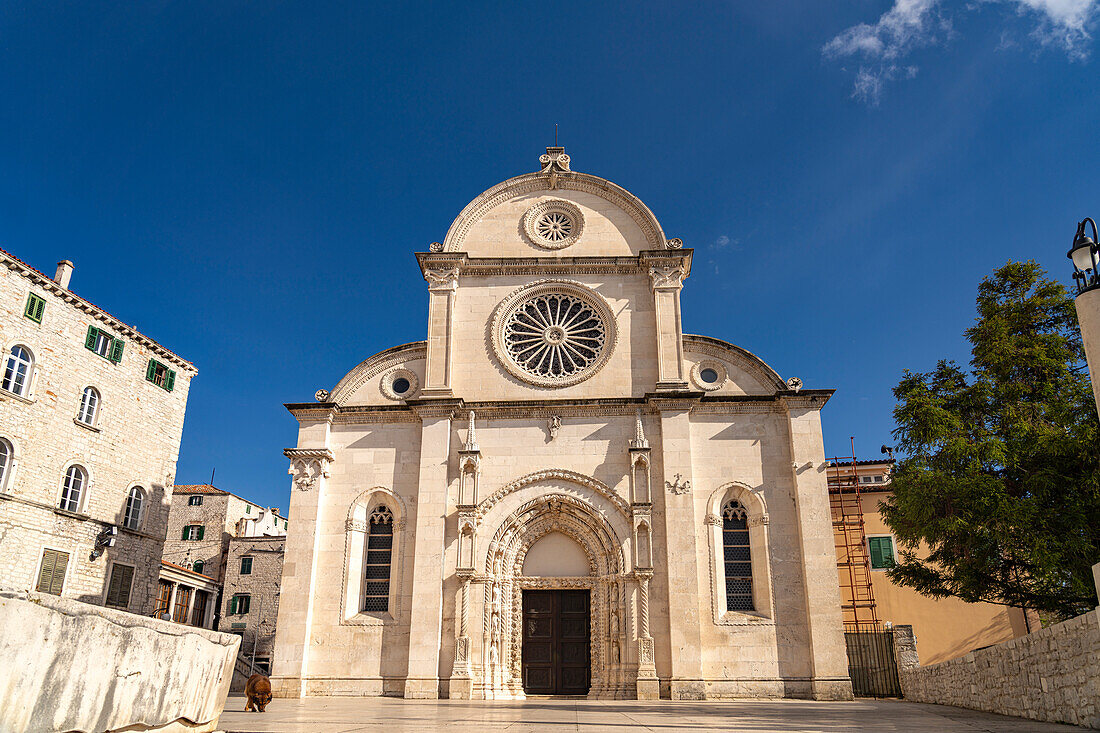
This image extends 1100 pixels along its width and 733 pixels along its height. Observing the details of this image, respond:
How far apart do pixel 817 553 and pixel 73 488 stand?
74.0ft

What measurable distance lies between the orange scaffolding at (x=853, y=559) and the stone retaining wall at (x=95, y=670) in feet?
71.8

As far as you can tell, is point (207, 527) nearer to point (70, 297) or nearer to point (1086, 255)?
point (70, 297)

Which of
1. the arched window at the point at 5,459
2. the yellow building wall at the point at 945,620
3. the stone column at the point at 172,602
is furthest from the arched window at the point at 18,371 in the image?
the yellow building wall at the point at 945,620

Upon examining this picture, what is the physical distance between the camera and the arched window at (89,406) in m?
24.3

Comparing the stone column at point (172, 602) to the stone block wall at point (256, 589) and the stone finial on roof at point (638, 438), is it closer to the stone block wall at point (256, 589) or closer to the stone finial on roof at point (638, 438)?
the stone block wall at point (256, 589)

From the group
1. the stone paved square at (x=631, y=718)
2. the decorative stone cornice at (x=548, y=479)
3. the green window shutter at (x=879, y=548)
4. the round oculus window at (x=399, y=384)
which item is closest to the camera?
the stone paved square at (x=631, y=718)

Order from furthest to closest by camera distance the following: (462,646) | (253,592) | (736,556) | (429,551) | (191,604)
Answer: (253,592) → (191,604) → (736,556) → (429,551) → (462,646)

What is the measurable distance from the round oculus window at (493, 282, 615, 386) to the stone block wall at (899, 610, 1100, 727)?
12.1 m

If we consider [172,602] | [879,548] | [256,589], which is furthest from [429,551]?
[256,589]

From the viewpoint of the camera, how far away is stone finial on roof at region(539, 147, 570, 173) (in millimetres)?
25005

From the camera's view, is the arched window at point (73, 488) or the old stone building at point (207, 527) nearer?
the arched window at point (73, 488)

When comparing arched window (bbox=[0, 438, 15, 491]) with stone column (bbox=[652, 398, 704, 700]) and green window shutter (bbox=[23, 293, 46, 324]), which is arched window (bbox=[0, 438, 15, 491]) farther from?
stone column (bbox=[652, 398, 704, 700])

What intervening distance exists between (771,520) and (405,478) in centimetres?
1047

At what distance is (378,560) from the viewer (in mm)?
21766
